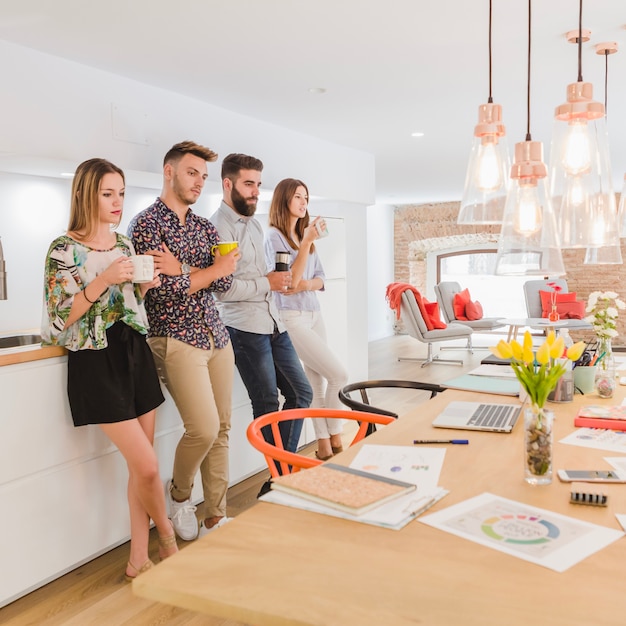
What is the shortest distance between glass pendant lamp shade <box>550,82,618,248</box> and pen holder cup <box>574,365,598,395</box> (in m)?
0.89

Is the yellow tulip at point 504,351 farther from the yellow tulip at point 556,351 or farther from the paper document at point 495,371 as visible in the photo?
the paper document at point 495,371

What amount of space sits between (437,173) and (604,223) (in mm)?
6115

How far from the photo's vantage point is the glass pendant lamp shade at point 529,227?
170 centimetres

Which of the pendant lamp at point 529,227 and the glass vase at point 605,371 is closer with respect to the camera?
the pendant lamp at point 529,227

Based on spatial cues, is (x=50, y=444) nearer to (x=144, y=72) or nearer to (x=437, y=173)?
(x=144, y=72)

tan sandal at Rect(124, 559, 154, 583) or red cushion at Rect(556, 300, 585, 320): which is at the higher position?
red cushion at Rect(556, 300, 585, 320)

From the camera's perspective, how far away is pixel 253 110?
4.23 metres

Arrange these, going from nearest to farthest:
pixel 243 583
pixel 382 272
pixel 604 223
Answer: pixel 243 583 → pixel 604 223 → pixel 382 272

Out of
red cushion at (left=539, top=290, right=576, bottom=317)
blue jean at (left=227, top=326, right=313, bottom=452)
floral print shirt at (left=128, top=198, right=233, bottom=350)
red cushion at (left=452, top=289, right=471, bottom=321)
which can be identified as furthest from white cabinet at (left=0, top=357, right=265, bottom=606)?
red cushion at (left=539, top=290, right=576, bottom=317)

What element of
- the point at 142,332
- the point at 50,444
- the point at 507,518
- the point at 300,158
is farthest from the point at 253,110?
the point at 507,518

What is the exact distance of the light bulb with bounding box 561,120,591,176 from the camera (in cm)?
173

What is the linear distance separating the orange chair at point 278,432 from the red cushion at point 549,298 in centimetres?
811

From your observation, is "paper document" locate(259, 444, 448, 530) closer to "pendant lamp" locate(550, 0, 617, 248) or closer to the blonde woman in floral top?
"pendant lamp" locate(550, 0, 617, 248)

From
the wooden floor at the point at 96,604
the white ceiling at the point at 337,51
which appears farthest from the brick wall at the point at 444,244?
the wooden floor at the point at 96,604
